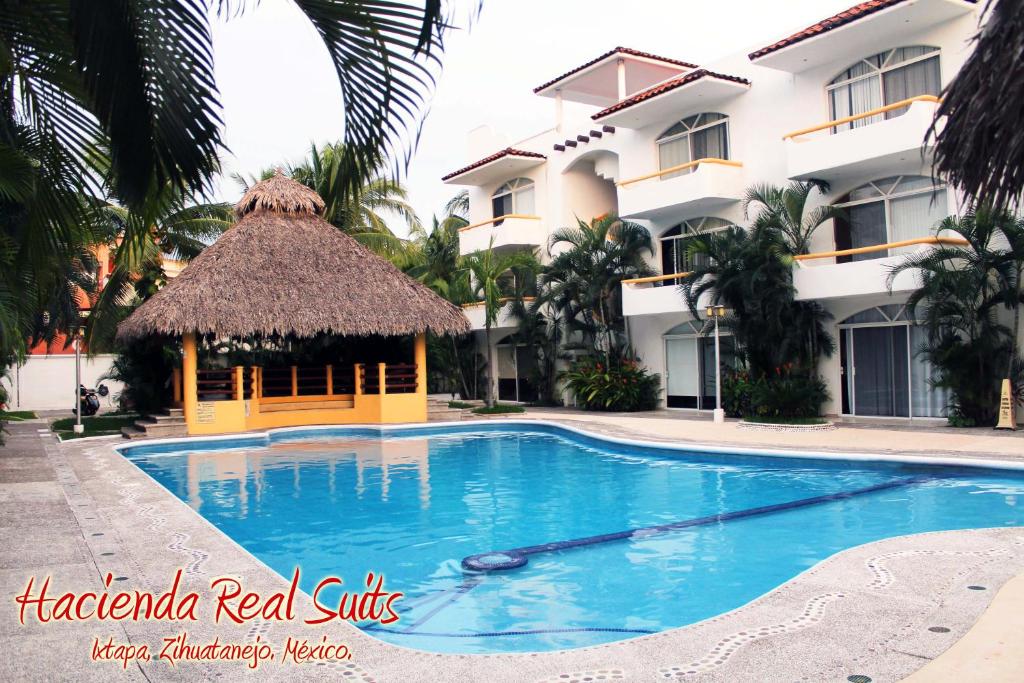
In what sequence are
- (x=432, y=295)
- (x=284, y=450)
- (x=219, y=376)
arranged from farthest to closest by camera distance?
(x=432, y=295) → (x=219, y=376) → (x=284, y=450)

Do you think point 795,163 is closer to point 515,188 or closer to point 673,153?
point 673,153

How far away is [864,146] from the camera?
16.0 metres

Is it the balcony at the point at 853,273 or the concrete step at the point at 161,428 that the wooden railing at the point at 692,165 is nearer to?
the balcony at the point at 853,273

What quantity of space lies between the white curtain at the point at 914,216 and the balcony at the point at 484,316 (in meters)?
10.3

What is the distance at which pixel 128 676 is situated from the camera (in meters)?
4.00

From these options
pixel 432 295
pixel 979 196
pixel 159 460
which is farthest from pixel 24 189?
pixel 432 295

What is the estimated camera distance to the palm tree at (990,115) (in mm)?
3711

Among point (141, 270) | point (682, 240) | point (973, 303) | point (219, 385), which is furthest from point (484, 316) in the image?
point (973, 303)

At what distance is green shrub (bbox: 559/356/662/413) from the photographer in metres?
21.5

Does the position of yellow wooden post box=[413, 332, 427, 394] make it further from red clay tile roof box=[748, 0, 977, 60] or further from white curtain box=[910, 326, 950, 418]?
white curtain box=[910, 326, 950, 418]

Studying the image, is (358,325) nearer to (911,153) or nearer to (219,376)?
(219,376)

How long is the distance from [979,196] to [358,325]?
16.4 m

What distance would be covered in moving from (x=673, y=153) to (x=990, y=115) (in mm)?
18101

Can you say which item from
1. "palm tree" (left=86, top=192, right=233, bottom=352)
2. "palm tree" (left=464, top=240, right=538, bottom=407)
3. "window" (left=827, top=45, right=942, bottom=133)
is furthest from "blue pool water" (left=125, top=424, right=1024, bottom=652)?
"window" (left=827, top=45, right=942, bottom=133)
